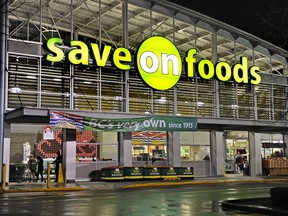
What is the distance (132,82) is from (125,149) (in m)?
4.55

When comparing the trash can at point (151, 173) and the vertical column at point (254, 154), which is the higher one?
the vertical column at point (254, 154)

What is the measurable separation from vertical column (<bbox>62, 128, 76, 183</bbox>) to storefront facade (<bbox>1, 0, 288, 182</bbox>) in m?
0.85

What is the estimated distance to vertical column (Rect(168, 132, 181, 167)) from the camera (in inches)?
1241

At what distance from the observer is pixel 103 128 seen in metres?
26.6

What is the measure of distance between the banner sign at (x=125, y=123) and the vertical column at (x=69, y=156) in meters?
2.20

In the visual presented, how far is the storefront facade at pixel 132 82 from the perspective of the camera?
26641mm

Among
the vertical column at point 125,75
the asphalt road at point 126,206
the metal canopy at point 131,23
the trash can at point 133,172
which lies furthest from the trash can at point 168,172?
the asphalt road at point 126,206

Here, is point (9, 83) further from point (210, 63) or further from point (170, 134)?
point (210, 63)

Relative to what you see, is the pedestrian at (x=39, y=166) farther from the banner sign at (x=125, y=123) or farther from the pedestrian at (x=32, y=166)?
the banner sign at (x=125, y=123)

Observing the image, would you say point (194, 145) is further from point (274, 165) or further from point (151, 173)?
point (274, 165)

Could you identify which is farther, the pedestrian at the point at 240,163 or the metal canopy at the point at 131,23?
the pedestrian at the point at 240,163

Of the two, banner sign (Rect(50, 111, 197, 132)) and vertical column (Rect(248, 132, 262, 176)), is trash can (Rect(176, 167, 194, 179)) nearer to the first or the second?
banner sign (Rect(50, 111, 197, 132))

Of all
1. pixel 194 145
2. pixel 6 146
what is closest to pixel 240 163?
pixel 194 145

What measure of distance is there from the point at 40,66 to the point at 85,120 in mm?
4336
